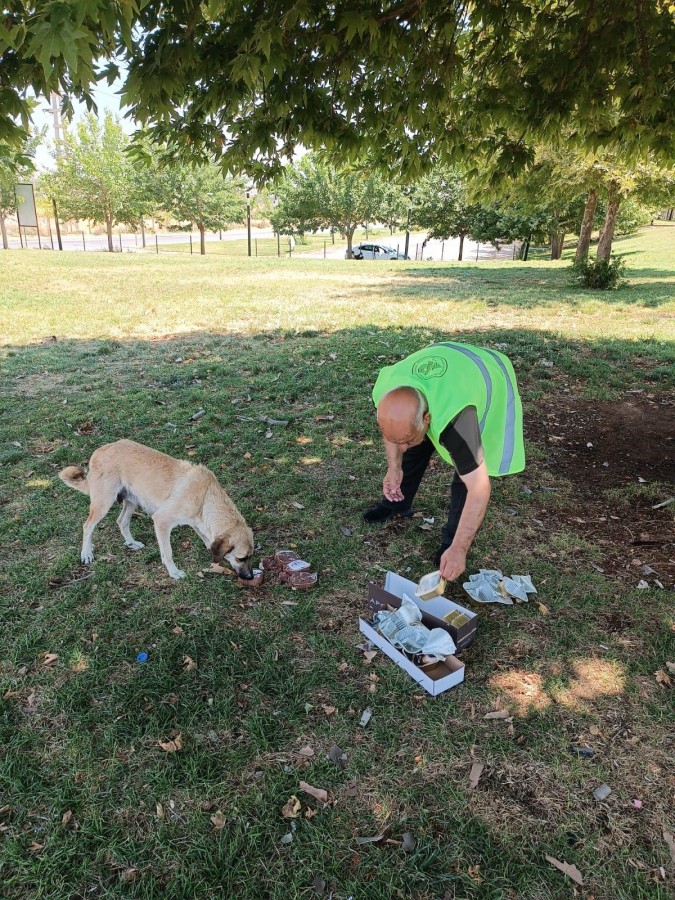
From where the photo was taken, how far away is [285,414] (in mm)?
7367

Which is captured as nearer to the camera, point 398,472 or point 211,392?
point 398,472

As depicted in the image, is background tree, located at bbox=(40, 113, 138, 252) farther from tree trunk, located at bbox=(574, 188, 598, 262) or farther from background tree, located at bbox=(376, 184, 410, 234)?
tree trunk, located at bbox=(574, 188, 598, 262)

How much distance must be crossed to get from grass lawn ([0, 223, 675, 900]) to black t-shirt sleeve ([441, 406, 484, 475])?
4.33 ft

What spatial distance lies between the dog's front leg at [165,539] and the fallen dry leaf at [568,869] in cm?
296

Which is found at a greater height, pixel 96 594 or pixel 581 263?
pixel 581 263

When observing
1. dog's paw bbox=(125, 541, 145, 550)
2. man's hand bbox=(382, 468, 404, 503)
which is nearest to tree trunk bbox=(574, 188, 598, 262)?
man's hand bbox=(382, 468, 404, 503)

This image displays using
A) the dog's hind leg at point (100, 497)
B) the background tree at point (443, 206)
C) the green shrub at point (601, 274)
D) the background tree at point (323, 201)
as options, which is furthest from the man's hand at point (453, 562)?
the background tree at point (443, 206)

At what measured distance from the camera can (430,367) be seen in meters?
3.38

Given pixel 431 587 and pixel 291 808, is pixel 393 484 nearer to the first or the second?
pixel 431 587

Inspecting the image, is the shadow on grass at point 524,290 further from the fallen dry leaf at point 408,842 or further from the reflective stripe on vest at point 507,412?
the fallen dry leaf at point 408,842

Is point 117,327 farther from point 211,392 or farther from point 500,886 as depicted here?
point 500,886

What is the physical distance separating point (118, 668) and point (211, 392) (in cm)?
521

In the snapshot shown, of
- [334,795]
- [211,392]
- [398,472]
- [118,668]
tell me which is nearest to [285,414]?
[211,392]

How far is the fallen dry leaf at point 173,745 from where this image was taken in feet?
9.51
